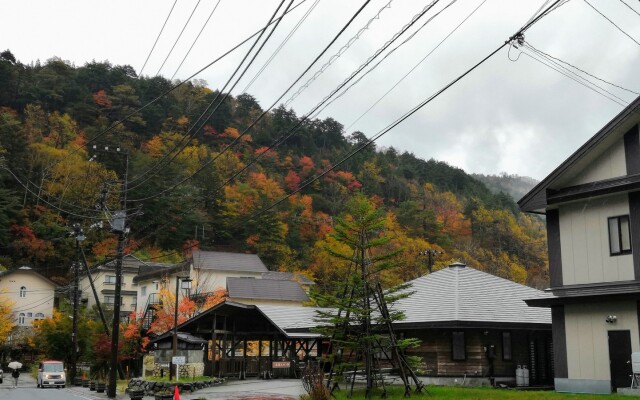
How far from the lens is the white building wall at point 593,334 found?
60.6 feet

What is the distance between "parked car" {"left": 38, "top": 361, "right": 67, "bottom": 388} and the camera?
35.7m

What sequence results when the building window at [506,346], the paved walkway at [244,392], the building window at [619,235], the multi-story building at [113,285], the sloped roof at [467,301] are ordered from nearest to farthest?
the building window at [619,235]
the paved walkway at [244,392]
the sloped roof at [467,301]
the building window at [506,346]
the multi-story building at [113,285]

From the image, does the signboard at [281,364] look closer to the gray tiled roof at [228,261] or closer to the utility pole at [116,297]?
the utility pole at [116,297]

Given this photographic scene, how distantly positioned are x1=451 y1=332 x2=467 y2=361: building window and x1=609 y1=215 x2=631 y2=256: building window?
312 inches

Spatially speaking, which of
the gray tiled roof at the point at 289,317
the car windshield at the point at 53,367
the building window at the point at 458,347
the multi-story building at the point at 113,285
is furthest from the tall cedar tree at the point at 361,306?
the multi-story building at the point at 113,285

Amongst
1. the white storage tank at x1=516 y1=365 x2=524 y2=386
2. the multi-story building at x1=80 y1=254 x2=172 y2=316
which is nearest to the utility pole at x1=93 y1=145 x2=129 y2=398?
the white storage tank at x1=516 y1=365 x2=524 y2=386

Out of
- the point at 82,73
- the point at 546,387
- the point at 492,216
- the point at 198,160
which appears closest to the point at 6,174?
the point at 198,160

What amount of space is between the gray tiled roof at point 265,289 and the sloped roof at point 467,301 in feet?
95.2

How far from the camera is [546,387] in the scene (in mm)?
24125

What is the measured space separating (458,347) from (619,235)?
8.54 metres

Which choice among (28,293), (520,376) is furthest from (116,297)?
(28,293)

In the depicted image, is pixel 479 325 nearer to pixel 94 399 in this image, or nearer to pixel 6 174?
pixel 94 399

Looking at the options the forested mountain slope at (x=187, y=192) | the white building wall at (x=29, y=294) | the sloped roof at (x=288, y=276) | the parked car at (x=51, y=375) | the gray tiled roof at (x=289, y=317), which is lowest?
the parked car at (x=51, y=375)

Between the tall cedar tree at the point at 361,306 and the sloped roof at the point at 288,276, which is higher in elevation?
the sloped roof at the point at 288,276
